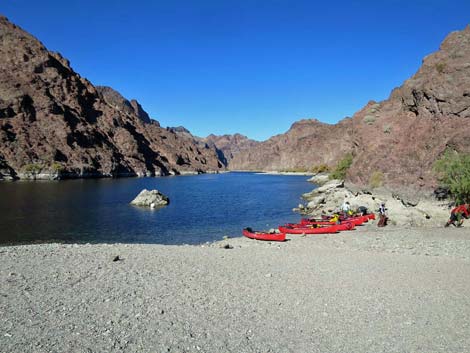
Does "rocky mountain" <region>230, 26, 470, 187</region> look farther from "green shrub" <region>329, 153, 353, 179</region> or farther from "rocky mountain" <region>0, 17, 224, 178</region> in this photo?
"rocky mountain" <region>0, 17, 224, 178</region>

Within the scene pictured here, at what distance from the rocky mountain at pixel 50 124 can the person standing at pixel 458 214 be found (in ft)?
393

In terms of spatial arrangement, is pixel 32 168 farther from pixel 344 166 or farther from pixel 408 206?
pixel 408 206

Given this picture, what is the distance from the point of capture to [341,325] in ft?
31.6

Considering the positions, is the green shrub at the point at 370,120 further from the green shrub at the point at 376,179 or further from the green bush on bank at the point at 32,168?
the green bush on bank at the point at 32,168

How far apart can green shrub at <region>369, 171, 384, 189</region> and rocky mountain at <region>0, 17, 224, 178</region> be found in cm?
10914

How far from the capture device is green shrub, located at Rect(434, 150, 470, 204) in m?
26.2

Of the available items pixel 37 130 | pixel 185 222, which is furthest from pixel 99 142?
pixel 185 222

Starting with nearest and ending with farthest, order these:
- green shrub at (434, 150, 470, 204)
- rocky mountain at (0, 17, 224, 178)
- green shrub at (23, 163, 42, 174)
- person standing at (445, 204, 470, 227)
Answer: person standing at (445, 204, 470, 227)
green shrub at (434, 150, 470, 204)
green shrub at (23, 163, 42, 174)
rocky mountain at (0, 17, 224, 178)

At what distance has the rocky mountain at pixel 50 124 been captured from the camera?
401 ft

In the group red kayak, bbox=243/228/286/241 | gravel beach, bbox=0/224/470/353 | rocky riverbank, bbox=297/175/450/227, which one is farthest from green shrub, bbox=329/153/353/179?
gravel beach, bbox=0/224/470/353

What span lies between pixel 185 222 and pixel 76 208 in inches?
700

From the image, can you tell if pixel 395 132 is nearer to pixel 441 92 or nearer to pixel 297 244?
pixel 441 92

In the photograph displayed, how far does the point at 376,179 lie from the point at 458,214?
1274 centimetres

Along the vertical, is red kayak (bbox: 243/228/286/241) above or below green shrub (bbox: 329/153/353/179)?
below
